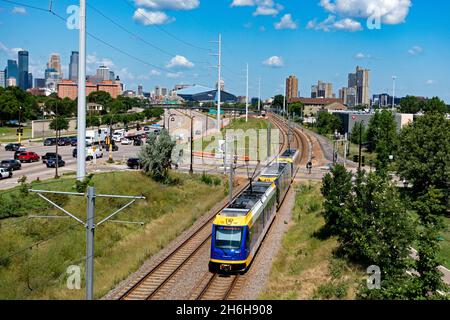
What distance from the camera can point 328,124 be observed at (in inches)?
4313

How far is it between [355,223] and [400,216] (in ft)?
6.15

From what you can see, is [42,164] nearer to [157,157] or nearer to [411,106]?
[157,157]

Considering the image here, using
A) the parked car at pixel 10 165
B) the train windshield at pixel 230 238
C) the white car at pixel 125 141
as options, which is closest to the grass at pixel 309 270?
the train windshield at pixel 230 238

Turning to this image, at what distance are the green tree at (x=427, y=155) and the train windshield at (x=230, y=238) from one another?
72.9 feet

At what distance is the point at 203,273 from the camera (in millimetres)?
21734

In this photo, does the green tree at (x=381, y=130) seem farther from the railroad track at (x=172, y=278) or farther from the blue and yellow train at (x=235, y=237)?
the railroad track at (x=172, y=278)

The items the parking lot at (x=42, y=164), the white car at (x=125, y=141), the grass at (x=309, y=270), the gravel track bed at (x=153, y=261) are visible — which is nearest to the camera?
the grass at (x=309, y=270)

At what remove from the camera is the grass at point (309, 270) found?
18172 mm

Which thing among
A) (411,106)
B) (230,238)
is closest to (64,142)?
(230,238)

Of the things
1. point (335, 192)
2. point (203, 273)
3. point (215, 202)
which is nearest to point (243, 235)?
point (203, 273)

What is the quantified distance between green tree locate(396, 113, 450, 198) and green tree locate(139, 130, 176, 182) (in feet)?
63.8

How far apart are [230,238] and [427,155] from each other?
77.5 feet
